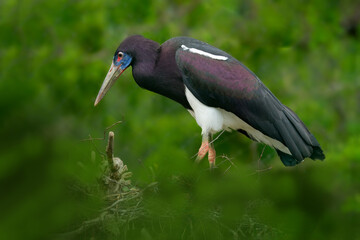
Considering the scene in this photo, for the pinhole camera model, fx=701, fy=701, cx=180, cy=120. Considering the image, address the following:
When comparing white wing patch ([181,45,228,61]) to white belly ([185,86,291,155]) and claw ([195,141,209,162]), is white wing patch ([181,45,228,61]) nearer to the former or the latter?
white belly ([185,86,291,155])

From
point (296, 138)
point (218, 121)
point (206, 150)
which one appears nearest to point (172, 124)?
point (206, 150)

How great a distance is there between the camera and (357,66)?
698 cm

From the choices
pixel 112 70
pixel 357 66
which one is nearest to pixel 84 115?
pixel 112 70

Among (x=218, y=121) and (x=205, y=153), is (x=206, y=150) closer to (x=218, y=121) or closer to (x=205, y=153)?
(x=205, y=153)

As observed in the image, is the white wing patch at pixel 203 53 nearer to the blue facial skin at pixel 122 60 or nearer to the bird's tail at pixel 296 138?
the blue facial skin at pixel 122 60

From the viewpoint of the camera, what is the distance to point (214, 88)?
10.4 ft

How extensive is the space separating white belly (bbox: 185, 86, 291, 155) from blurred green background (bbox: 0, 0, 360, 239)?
168 millimetres

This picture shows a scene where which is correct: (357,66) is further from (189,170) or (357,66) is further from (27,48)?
(189,170)

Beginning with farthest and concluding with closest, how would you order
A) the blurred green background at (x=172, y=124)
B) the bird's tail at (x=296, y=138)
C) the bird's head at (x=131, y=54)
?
the bird's head at (x=131, y=54)
the bird's tail at (x=296, y=138)
the blurred green background at (x=172, y=124)

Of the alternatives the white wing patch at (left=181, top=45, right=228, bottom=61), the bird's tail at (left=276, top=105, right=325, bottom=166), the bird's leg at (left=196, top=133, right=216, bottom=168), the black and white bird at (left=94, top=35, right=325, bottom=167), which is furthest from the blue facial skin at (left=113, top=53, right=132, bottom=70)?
the bird's tail at (left=276, top=105, right=325, bottom=166)

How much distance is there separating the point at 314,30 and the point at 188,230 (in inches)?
185

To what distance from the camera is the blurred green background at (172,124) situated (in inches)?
111

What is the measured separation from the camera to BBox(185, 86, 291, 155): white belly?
10.4ft

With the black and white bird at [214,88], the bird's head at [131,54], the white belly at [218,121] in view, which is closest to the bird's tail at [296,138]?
the black and white bird at [214,88]
